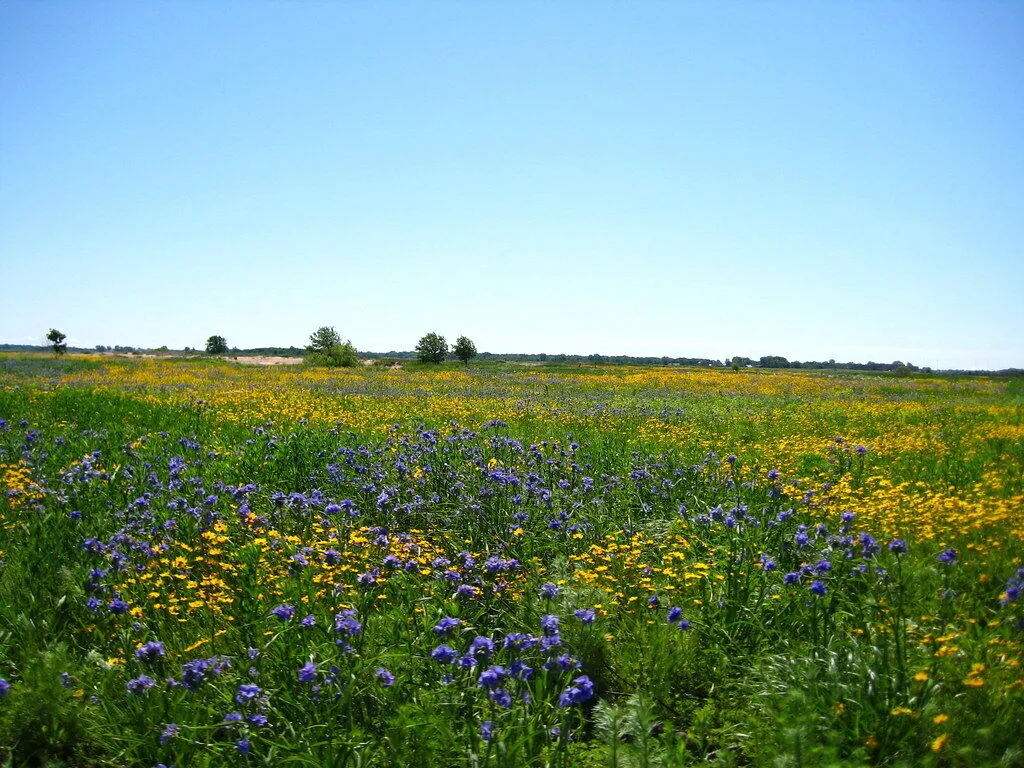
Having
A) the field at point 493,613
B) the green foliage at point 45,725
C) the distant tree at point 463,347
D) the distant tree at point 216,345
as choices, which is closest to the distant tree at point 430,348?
the distant tree at point 463,347

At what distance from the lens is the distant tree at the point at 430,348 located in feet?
194

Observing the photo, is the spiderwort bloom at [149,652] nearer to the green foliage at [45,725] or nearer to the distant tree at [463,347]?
the green foliage at [45,725]

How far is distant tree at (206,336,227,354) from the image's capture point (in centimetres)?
8244

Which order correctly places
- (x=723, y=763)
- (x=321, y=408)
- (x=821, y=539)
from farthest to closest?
(x=321, y=408) < (x=821, y=539) < (x=723, y=763)

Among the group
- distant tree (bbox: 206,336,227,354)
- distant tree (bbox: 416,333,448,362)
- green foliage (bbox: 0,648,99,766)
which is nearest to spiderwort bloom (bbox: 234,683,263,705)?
green foliage (bbox: 0,648,99,766)

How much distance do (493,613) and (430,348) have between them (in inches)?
2220

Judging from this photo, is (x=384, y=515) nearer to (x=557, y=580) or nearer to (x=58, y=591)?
(x=557, y=580)

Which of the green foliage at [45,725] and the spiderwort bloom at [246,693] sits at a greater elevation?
the spiderwort bloom at [246,693]

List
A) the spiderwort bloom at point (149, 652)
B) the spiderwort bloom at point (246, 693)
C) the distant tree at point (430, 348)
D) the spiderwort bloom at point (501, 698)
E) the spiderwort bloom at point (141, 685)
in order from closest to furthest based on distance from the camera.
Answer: the spiderwort bloom at point (501, 698)
the spiderwort bloom at point (246, 693)
the spiderwort bloom at point (141, 685)
the spiderwort bloom at point (149, 652)
the distant tree at point (430, 348)

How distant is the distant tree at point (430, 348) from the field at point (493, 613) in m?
51.5

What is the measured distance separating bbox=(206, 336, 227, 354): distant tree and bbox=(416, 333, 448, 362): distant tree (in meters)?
40.6

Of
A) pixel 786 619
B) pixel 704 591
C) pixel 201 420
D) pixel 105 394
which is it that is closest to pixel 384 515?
pixel 704 591

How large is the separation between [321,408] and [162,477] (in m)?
8.05

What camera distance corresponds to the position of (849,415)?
53.1 feet
